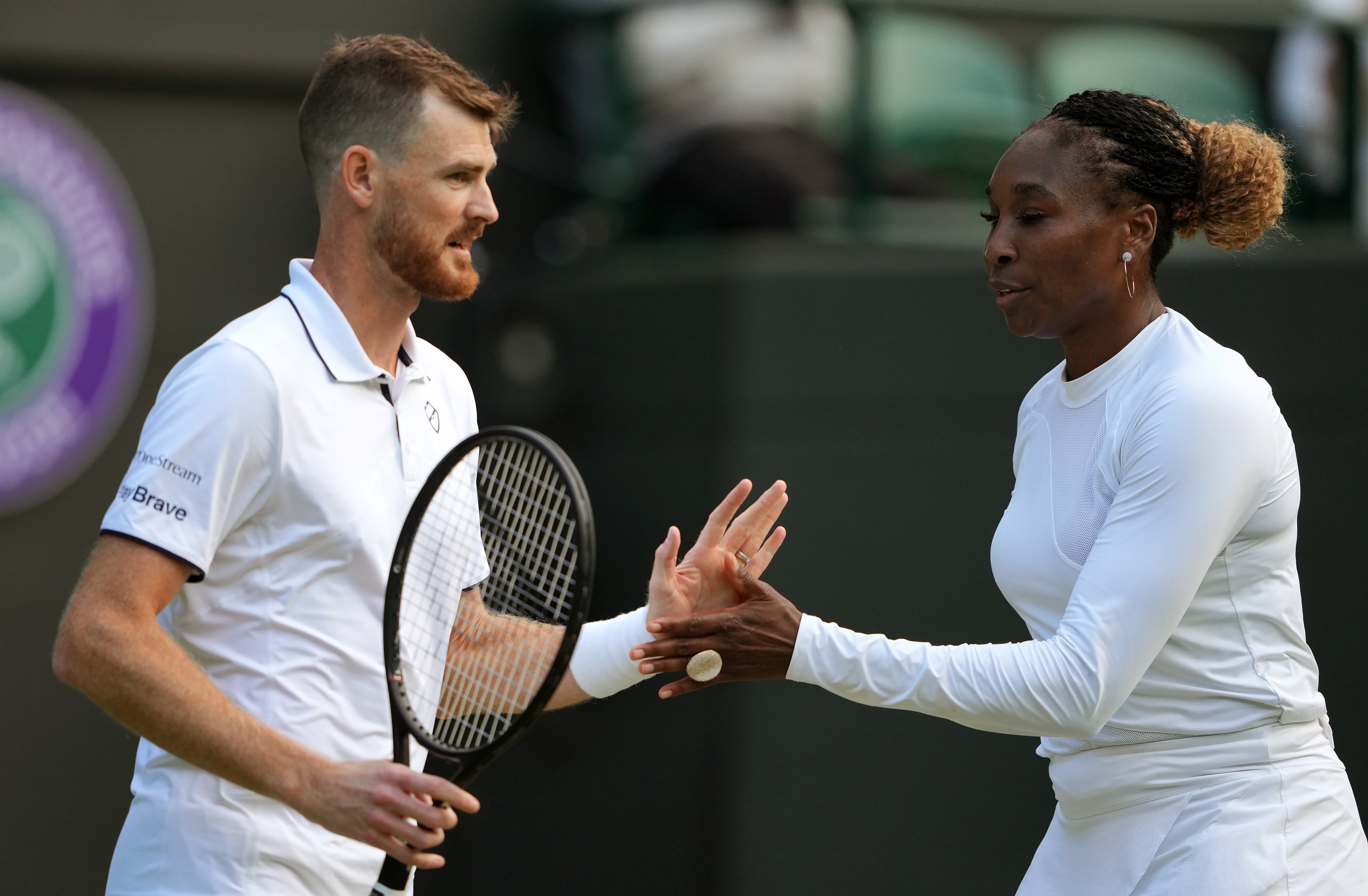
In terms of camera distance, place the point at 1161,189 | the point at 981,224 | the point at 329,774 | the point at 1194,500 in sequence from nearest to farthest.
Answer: the point at 329,774 → the point at 1194,500 → the point at 1161,189 → the point at 981,224

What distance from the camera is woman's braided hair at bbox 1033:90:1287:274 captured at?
7.44 ft

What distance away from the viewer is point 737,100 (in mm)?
4637

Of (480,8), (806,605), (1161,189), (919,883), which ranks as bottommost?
(919,883)

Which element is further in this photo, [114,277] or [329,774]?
[114,277]

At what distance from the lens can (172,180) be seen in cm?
446

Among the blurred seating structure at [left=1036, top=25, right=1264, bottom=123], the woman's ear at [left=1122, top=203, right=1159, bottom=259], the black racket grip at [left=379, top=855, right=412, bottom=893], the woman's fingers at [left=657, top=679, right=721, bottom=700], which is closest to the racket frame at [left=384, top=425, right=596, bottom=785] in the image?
the black racket grip at [left=379, top=855, right=412, bottom=893]

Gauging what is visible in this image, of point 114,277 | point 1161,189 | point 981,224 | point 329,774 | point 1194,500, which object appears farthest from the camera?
point 981,224

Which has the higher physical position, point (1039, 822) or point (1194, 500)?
point (1194, 500)

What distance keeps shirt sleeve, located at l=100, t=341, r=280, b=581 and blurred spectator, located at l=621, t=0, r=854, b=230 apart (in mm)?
2651

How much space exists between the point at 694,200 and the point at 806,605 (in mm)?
1214

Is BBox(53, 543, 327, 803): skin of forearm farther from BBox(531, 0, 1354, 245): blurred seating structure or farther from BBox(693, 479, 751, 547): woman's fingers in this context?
BBox(531, 0, 1354, 245): blurred seating structure

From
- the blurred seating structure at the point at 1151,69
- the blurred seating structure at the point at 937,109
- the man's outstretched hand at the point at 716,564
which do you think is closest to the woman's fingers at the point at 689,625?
the man's outstretched hand at the point at 716,564

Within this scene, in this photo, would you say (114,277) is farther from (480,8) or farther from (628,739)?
(628,739)

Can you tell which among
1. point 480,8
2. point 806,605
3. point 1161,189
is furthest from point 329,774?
point 480,8
